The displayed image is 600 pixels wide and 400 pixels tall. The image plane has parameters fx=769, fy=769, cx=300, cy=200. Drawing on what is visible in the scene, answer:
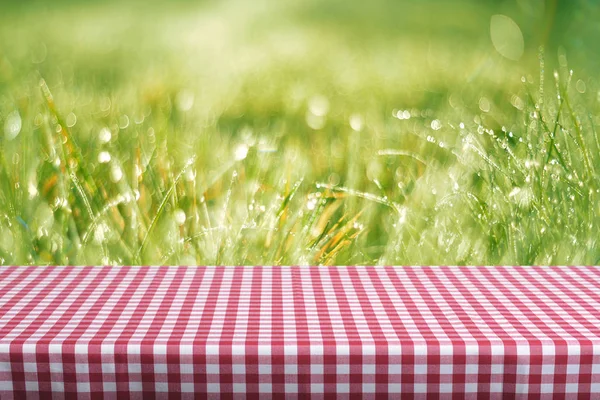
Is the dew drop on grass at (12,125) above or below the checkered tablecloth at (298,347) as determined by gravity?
above

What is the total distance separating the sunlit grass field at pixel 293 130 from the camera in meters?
2.22

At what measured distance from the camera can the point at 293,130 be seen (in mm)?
2248

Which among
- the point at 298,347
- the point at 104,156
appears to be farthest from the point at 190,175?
the point at 298,347

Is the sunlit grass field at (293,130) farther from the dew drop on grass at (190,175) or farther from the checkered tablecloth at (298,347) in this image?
the checkered tablecloth at (298,347)

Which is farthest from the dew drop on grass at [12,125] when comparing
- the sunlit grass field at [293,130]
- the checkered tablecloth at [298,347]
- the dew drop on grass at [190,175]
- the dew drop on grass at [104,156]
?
the checkered tablecloth at [298,347]

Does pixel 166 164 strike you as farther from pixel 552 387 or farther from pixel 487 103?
pixel 552 387

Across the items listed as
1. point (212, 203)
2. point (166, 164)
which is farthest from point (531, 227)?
point (166, 164)

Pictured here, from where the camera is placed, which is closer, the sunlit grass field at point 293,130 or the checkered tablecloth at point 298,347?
the checkered tablecloth at point 298,347

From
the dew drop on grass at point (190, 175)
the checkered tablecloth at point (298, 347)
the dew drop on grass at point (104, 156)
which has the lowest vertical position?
the checkered tablecloth at point (298, 347)

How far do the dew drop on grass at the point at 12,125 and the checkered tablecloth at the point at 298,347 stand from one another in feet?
2.70

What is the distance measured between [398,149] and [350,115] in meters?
0.17

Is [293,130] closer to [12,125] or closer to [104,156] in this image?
[104,156]

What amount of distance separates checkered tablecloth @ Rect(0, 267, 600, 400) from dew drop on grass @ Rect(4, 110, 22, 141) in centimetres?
82

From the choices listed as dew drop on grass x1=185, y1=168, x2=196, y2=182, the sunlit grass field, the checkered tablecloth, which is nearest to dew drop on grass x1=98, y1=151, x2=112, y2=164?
the sunlit grass field
